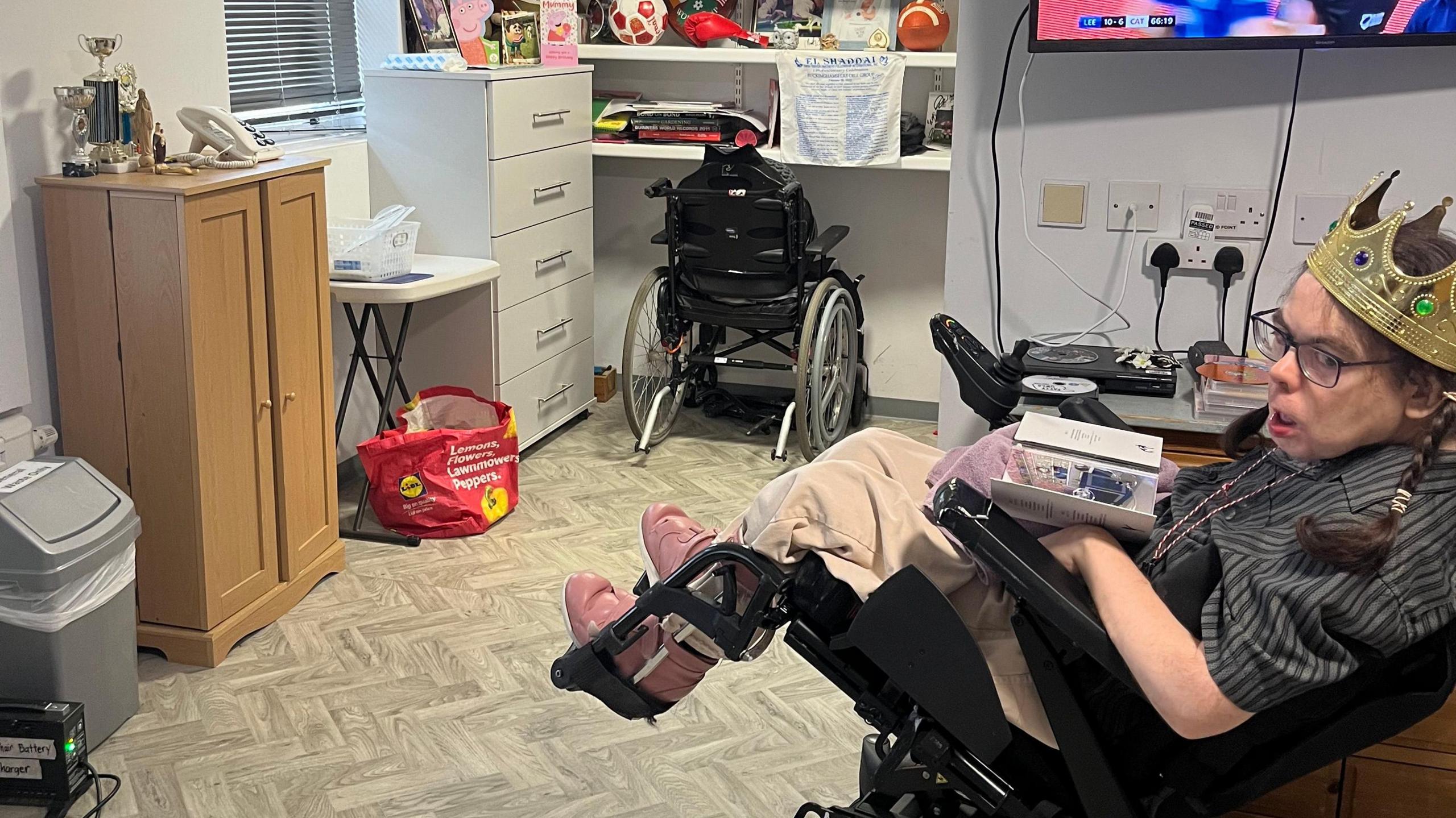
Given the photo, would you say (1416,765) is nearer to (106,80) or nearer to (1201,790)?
(1201,790)

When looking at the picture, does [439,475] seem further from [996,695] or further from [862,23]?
[996,695]

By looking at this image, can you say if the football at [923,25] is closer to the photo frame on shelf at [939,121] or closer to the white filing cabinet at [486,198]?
the photo frame on shelf at [939,121]

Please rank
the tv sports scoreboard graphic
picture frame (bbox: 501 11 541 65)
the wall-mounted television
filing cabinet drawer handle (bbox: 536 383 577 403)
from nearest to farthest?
the wall-mounted television, the tv sports scoreboard graphic, picture frame (bbox: 501 11 541 65), filing cabinet drawer handle (bbox: 536 383 577 403)

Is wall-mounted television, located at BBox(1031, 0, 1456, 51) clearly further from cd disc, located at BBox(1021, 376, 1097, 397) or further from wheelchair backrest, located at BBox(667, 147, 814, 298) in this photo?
wheelchair backrest, located at BBox(667, 147, 814, 298)

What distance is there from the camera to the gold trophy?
247 centimetres

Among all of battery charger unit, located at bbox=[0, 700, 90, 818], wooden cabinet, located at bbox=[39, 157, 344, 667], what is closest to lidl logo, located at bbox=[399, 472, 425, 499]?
wooden cabinet, located at bbox=[39, 157, 344, 667]

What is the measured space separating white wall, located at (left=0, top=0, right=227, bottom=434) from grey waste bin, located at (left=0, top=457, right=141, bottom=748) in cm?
25

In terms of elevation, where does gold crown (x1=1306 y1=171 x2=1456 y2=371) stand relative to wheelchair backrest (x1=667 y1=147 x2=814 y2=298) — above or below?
above

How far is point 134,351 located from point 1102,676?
191cm

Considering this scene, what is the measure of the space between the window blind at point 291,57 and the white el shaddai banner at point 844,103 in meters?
1.33

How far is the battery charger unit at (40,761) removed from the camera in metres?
2.10

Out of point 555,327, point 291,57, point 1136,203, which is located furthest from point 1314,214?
point 291,57

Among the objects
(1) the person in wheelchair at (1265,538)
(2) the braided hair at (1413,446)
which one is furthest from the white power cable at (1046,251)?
(2) the braided hair at (1413,446)

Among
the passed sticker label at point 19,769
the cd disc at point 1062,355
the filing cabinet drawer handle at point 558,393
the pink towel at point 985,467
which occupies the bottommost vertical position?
the passed sticker label at point 19,769
